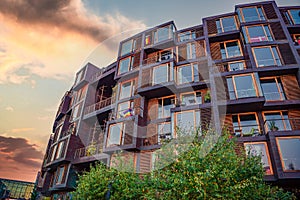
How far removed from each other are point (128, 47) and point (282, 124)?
17607mm

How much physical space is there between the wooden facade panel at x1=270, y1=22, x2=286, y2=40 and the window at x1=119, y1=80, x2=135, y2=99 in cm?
1426

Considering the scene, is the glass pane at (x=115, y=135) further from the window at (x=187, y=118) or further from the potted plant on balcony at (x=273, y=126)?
the potted plant on balcony at (x=273, y=126)

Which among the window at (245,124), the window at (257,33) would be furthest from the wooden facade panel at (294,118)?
the window at (257,33)

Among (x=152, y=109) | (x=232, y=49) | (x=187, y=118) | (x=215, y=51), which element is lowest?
(x=187, y=118)

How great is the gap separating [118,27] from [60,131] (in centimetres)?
1542

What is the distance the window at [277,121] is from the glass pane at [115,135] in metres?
11.8

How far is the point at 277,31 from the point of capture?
18891mm

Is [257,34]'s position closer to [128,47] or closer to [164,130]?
[164,130]

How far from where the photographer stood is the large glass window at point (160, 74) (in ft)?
62.4

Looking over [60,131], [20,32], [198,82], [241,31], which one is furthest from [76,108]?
[241,31]

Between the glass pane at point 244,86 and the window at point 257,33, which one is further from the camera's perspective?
the window at point 257,33

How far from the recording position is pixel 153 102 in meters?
19.6

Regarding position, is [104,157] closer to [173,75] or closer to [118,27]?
[173,75]

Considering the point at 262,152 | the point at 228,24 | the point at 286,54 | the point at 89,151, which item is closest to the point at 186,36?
the point at 228,24
